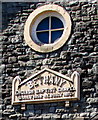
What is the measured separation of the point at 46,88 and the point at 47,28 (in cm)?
171

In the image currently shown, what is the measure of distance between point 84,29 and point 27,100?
2300 mm

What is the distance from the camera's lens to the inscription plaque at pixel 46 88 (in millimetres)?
19328

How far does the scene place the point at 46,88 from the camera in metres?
19.5

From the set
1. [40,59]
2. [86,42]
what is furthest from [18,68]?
[86,42]

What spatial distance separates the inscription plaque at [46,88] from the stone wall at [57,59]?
0.14 meters

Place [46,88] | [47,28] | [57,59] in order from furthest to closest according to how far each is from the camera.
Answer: [47,28], [57,59], [46,88]

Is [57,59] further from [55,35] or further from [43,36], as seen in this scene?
[43,36]

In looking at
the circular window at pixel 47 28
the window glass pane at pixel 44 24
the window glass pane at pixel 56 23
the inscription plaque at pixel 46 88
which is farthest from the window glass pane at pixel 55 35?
the inscription plaque at pixel 46 88

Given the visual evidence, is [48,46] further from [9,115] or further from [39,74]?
[9,115]

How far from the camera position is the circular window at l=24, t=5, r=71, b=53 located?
20.0 meters

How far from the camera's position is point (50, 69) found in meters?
19.7

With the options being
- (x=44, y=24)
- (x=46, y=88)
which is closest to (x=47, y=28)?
(x=44, y=24)

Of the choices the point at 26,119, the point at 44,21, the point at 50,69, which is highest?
the point at 44,21

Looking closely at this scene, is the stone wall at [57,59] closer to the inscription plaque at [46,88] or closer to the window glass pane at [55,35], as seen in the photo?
the inscription plaque at [46,88]
